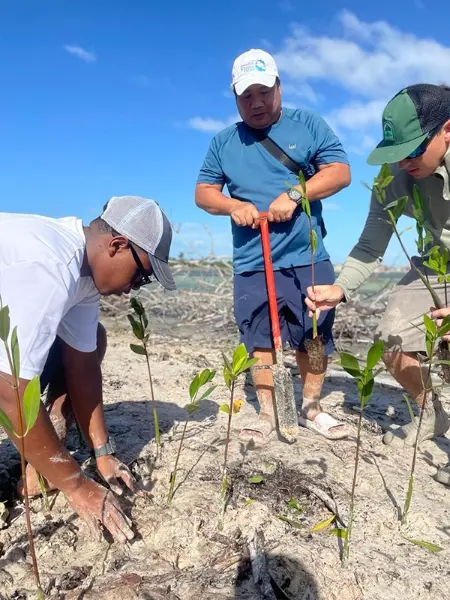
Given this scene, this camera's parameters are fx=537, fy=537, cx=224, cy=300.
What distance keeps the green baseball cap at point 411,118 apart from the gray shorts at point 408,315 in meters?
0.79

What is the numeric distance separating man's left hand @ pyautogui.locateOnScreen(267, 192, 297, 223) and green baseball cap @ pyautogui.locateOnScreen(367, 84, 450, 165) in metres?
0.49

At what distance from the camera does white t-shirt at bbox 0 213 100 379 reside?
1.73 metres

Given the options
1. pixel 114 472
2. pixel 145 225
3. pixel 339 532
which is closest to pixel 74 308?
pixel 145 225

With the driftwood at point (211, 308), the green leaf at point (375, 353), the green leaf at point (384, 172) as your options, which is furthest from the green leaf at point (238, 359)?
the driftwood at point (211, 308)

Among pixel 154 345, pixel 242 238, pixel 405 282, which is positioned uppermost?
pixel 242 238

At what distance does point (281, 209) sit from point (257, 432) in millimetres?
1183

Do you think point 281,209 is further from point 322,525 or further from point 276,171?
point 322,525

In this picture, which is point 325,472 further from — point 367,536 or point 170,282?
point 170,282

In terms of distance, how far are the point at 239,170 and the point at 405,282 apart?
1.13 meters

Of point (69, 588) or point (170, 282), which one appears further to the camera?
point (170, 282)

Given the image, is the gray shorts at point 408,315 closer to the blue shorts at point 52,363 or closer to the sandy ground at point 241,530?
the sandy ground at point 241,530

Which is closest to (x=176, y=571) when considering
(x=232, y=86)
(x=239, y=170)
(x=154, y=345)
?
(x=239, y=170)

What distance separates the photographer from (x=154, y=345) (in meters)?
5.86

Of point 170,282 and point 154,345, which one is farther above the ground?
point 170,282
